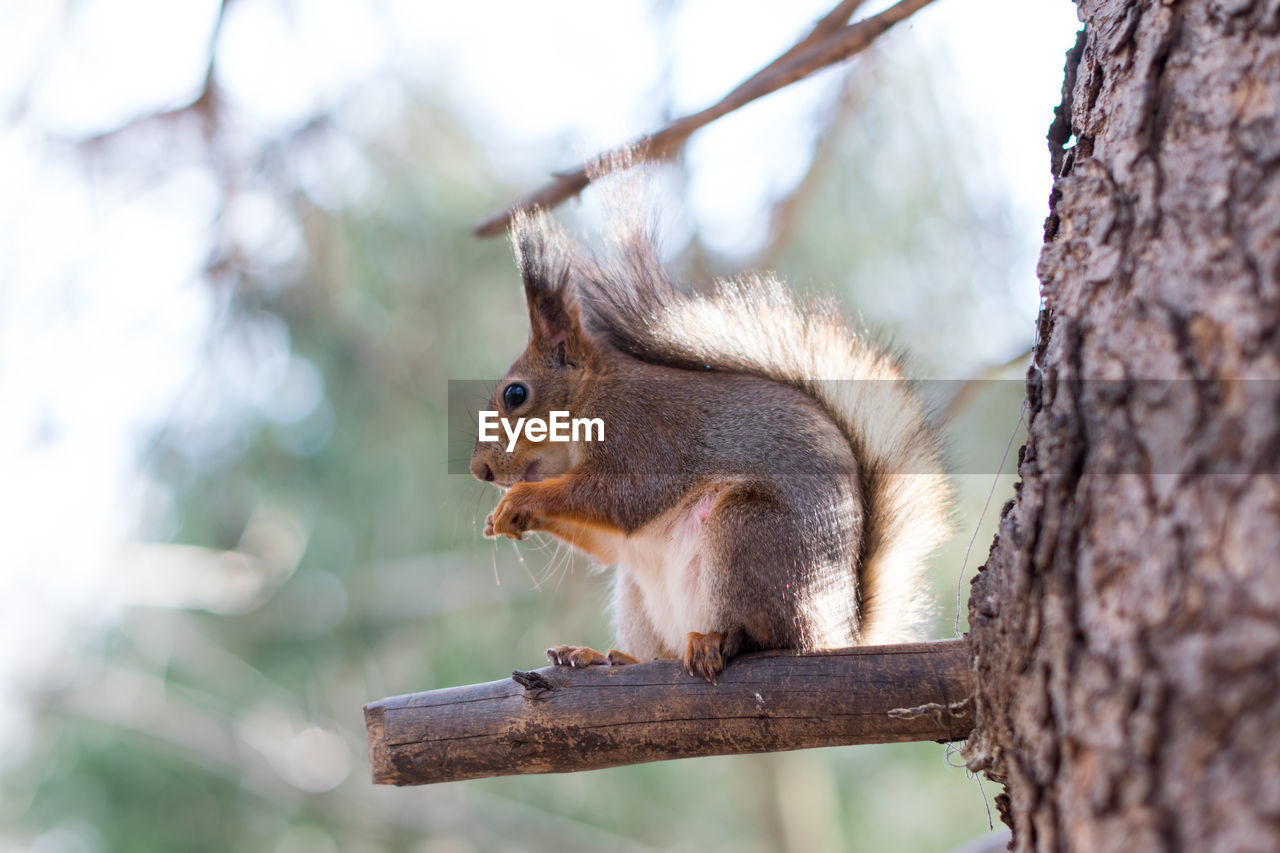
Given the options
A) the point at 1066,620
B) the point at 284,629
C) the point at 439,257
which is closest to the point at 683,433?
the point at 1066,620

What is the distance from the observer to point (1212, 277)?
0.76 meters

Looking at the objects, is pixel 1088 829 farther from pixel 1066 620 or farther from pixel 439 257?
pixel 439 257

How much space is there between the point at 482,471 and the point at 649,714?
738mm

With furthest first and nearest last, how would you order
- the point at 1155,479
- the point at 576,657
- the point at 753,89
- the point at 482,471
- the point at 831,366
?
1. the point at 482,471
2. the point at 831,366
3. the point at 753,89
4. the point at 576,657
5. the point at 1155,479

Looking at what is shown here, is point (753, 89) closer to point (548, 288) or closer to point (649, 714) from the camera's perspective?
point (548, 288)

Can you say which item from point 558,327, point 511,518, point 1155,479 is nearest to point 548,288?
point 558,327

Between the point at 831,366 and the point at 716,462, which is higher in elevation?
the point at 831,366

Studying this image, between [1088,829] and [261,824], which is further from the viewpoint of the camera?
[261,824]

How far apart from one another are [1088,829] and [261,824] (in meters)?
5.29

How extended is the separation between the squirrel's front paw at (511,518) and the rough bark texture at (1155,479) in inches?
34.7

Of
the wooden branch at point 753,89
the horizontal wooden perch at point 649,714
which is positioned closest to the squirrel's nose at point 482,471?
the wooden branch at point 753,89

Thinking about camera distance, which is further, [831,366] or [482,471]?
[482,471]

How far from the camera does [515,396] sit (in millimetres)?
1936

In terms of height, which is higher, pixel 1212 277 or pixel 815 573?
pixel 1212 277
